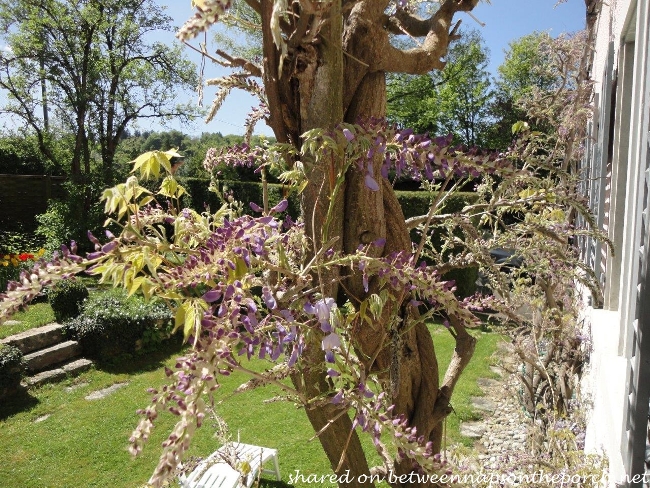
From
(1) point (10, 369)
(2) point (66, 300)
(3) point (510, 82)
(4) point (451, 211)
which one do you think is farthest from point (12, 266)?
(3) point (510, 82)

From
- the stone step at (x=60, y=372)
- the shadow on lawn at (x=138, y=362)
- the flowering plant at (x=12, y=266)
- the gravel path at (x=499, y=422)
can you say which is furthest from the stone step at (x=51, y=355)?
the gravel path at (x=499, y=422)

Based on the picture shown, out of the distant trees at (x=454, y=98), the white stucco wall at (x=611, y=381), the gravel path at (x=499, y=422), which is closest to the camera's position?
the white stucco wall at (x=611, y=381)

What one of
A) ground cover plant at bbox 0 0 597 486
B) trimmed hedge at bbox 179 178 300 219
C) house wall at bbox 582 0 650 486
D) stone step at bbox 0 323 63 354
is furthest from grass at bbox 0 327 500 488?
trimmed hedge at bbox 179 178 300 219

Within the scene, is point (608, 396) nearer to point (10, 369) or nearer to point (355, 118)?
point (355, 118)

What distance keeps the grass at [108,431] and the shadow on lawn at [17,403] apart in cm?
1

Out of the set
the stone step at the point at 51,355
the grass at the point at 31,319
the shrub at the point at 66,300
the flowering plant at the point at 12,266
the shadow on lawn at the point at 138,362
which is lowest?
the shadow on lawn at the point at 138,362

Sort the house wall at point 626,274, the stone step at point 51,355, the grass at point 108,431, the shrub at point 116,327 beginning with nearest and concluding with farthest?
1. the house wall at point 626,274
2. the grass at point 108,431
3. the stone step at point 51,355
4. the shrub at point 116,327

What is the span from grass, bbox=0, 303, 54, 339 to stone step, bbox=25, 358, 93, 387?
87cm

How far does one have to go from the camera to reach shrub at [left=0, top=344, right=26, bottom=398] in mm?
5766

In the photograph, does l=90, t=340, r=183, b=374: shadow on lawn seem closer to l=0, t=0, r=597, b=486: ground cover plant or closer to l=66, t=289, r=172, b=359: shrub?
l=66, t=289, r=172, b=359: shrub

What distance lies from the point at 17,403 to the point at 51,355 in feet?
3.10

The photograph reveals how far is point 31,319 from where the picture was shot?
7512 millimetres

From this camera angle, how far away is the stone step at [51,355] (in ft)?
21.4

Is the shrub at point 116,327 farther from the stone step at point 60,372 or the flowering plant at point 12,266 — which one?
the flowering plant at point 12,266
